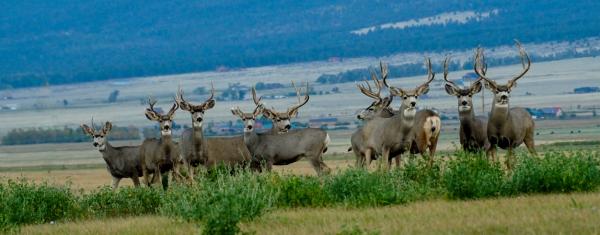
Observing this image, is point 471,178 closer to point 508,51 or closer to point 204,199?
point 204,199

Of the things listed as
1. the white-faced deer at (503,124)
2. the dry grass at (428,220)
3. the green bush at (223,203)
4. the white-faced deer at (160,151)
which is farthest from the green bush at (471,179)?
the white-faced deer at (160,151)

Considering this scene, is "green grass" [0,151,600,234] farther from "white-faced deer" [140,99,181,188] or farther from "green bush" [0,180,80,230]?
"white-faced deer" [140,99,181,188]

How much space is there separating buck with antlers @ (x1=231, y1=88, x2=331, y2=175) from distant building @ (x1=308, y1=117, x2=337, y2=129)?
6945 centimetres

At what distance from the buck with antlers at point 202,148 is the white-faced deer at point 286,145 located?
279 millimetres

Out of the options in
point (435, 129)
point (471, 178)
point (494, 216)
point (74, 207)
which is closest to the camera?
point (494, 216)

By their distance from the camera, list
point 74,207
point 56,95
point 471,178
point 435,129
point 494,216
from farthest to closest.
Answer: point 56,95 → point 435,129 → point 74,207 → point 471,178 → point 494,216

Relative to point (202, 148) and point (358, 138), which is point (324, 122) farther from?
point (202, 148)

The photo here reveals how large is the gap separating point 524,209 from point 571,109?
8550 centimetres

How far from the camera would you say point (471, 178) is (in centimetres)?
2291

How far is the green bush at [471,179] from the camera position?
74.9ft

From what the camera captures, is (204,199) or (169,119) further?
(169,119)

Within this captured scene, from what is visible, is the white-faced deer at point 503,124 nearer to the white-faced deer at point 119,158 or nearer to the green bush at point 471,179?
the green bush at point 471,179

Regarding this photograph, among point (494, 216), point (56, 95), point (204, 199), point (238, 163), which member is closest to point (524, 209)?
point (494, 216)

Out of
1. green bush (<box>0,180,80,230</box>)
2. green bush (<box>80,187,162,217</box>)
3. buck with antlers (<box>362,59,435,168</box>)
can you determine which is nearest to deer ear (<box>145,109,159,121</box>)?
buck with antlers (<box>362,59,435,168</box>)
